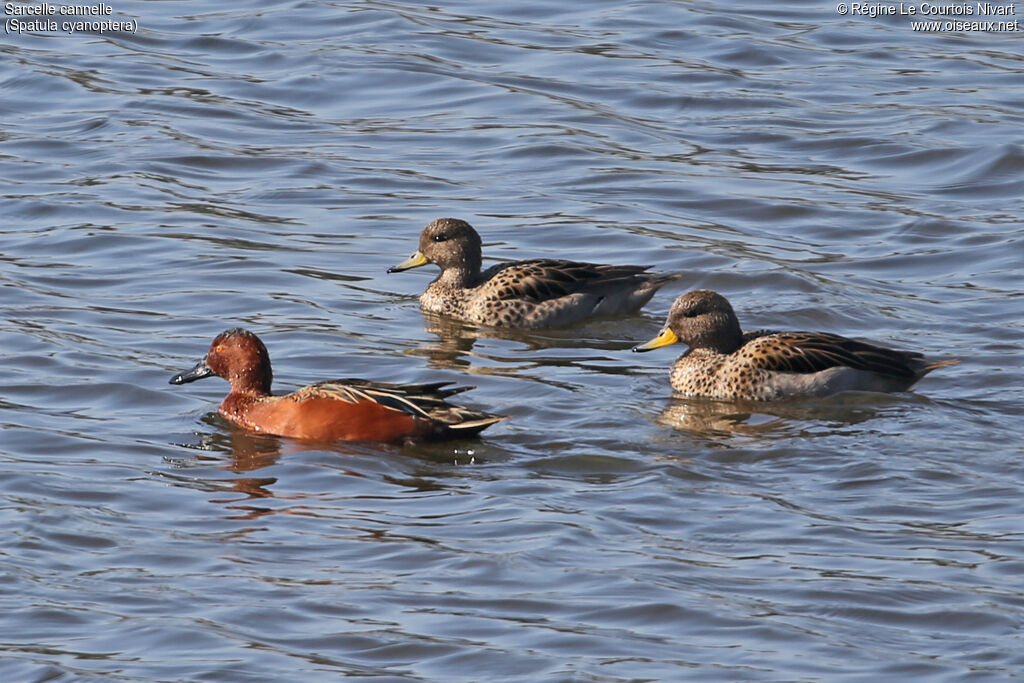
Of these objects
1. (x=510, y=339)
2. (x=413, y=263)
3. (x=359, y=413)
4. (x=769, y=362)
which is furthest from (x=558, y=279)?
(x=359, y=413)

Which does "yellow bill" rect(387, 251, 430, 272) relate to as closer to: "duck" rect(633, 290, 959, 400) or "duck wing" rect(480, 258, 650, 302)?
"duck wing" rect(480, 258, 650, 302)

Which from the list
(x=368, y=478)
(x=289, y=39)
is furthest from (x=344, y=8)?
(x=368, y=478)

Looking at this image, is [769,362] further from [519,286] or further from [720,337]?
[519,286]

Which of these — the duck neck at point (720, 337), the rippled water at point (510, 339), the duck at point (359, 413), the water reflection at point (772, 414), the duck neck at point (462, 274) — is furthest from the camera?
the duck neck at point (462, 274)

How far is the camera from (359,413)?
33.3ft

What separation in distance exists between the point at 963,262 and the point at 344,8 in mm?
9175

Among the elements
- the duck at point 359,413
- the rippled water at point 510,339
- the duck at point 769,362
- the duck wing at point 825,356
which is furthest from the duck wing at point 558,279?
the duck at point 359,413

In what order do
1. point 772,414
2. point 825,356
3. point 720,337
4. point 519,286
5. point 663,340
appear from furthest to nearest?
1. point 519,286
2. point 663,340
3. point 720,337
4. point 825,356
5. point 772,414

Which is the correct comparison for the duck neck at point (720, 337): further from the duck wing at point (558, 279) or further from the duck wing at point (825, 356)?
the duck wing at point (558, 279)

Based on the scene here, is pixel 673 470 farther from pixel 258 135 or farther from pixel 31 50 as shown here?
pixel 31 50

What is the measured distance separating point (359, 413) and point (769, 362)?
2.55 m

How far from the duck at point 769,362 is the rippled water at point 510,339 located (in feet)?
0.50

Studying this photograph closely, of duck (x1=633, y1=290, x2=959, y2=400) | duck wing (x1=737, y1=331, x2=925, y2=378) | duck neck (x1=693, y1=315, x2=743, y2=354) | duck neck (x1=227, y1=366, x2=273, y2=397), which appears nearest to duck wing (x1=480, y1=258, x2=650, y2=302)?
duck (x1=633, y1=290, x2=959, y2=400)

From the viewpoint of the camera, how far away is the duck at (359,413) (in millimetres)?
10102
